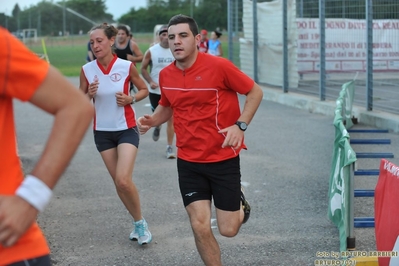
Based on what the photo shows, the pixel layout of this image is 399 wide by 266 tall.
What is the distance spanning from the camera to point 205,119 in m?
5.31

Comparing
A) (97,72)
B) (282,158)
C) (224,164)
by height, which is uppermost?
(97,72)

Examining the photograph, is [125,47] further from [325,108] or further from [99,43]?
[325,108]

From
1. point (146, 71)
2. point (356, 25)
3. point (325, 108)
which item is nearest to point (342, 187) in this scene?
point (146, 71)

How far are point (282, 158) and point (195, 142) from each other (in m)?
5.86

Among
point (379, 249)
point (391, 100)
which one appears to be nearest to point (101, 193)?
point (379, 249)

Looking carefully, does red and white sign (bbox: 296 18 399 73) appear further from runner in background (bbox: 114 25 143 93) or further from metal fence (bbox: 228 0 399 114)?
runner in background (bbox: 114 25 143 93)

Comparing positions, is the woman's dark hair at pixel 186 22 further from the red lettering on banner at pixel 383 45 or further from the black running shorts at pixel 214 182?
the red lettering on banner at pixel 383 45

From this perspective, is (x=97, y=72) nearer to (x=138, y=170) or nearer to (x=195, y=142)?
(x=195, y=142)

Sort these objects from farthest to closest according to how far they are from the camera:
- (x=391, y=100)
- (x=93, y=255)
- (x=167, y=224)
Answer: (x=391, y=100)
(x=167, y=224)
(x=93, y=255)

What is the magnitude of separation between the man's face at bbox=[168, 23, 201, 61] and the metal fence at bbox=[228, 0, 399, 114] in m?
9.40

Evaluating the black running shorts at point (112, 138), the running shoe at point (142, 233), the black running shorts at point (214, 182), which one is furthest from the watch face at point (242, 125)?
the running shoe at point (142, 233)

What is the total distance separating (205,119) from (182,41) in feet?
1.89

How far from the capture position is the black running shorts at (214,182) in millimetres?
5348

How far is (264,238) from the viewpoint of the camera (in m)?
6.79
